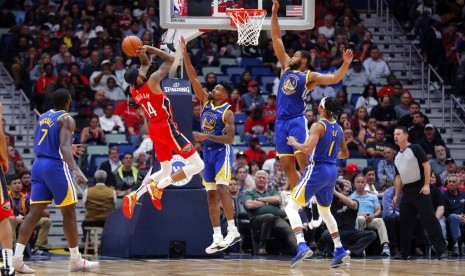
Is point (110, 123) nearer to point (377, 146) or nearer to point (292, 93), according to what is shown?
point (377, 146)

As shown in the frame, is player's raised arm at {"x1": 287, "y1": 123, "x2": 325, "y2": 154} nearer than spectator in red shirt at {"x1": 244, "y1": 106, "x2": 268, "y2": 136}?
Yes

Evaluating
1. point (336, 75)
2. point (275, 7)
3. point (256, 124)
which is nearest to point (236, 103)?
point (256, 124)

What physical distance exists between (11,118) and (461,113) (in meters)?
9.94

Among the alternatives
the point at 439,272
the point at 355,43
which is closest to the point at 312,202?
the point at 439,272

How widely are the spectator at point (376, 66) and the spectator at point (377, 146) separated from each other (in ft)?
11.2

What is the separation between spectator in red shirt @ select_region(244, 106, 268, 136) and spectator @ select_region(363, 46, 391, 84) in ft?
12.3

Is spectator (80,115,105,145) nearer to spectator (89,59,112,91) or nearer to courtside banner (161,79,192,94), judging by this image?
spectator (89,59,112,91)

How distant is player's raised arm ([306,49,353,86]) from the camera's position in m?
13.0

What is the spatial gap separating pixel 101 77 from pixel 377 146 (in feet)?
19.5

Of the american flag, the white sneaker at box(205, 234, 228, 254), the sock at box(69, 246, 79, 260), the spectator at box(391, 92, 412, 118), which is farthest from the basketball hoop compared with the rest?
the spectator at box(391, 92, 412, 118)

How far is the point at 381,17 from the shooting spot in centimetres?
2648

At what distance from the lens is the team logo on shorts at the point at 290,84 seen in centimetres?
1370

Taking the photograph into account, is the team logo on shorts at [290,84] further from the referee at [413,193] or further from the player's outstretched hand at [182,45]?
the referee at [413,193]

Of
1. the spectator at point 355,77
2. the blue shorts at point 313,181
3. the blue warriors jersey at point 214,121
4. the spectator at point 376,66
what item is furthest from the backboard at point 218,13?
the spectator at point 376,66
